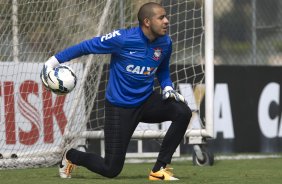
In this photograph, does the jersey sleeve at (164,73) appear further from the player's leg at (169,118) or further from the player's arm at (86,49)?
the player's arm at (86,49)

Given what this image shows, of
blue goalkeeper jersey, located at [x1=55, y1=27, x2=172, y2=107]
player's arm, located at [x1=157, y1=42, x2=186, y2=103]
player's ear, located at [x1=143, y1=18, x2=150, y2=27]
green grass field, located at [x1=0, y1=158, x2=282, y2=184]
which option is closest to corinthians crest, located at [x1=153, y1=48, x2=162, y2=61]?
blue goalkeeper jersey, located at [x1=55, y1=27, x2=172, y2=107]

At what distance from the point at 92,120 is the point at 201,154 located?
1837 mm

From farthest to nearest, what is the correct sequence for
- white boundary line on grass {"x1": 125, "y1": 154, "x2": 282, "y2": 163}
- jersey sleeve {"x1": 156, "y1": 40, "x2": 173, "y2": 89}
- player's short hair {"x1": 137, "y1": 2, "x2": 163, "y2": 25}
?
white boundary line on grass {"x1": 125, "y1": 154, "x2": 282, "y2": 163}, jersey sleeve {"x1": 156, "y1": 40, "x2": 173, "y2": 89}, player's short hair {"x1": 137, "y1": 2, "x2": 163, "y2": 25}

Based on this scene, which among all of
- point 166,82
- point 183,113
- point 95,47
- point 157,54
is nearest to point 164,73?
point 166,82

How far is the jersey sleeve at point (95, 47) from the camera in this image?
7.57 m

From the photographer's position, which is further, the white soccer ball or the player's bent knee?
the player's bent knee

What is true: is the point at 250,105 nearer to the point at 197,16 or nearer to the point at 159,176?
the point at 197,16

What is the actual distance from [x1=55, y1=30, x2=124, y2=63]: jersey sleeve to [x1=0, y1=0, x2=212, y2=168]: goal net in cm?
225

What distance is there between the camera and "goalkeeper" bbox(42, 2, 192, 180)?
7.66 metres

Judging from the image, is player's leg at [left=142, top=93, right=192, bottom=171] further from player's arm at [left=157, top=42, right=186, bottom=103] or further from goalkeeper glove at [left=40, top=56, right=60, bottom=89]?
goalkeeper glove at [left=40, top=56, right=60, bottom=89]

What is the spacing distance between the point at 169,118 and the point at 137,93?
34cm

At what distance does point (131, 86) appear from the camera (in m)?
7.73

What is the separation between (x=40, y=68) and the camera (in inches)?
405

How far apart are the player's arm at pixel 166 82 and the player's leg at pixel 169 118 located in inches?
1.9
